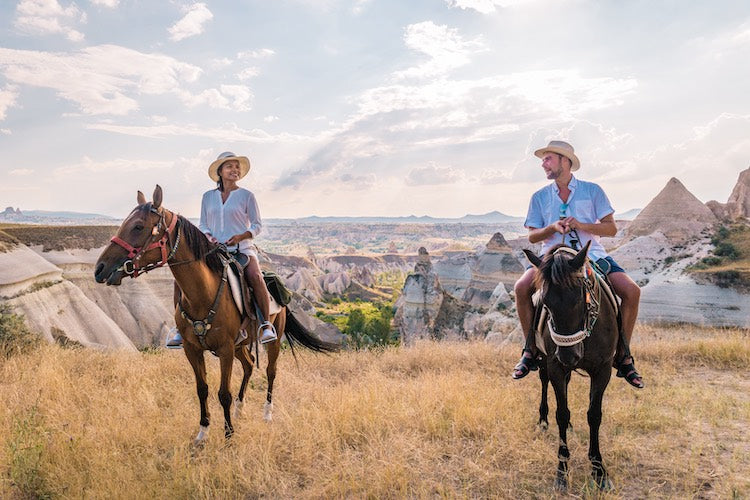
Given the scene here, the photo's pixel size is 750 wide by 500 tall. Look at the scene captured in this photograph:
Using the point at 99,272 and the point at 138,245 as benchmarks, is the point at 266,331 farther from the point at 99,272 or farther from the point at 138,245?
the point at 99,272

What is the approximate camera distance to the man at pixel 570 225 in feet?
14.3

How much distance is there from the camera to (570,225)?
4.28 m

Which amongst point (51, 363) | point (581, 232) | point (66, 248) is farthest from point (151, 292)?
point (581, 232)

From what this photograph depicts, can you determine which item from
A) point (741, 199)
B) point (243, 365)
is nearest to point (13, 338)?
point (243, 365)

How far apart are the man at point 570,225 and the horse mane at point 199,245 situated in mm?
3437

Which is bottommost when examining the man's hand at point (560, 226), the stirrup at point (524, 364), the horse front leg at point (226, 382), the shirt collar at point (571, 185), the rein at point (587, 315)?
the horse front leg at point (226, 382)

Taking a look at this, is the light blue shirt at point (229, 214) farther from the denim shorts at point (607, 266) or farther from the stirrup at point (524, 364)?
the denim shorts at point (607, 266)

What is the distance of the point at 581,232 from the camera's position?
446cm

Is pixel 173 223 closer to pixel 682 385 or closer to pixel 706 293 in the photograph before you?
pixel 682 385

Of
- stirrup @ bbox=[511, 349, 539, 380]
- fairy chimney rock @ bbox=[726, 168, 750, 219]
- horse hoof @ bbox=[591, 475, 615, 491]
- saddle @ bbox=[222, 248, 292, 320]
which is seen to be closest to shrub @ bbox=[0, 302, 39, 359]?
saddle @ bbox=[222, 248, 292, 320]

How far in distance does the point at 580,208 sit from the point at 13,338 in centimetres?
1078

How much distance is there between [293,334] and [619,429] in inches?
189

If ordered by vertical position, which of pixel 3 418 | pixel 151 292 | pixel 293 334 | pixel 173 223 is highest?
pixel 173 223

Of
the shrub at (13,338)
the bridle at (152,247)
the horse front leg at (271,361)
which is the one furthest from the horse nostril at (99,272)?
the shrub at (13,338)
